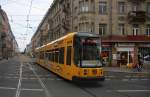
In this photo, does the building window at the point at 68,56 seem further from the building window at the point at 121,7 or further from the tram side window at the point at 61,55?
the building window at the point at 121,7

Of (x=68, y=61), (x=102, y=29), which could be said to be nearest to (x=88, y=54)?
(x=68, y=61)

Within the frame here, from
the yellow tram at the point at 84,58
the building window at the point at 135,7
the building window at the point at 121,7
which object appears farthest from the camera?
the building window at the point at 135,7

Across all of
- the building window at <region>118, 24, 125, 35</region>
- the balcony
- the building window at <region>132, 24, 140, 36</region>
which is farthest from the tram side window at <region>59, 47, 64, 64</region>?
the building window at <region>132, 24, 140, 36</region>

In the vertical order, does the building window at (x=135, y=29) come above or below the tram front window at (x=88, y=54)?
above

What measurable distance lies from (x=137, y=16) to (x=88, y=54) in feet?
107

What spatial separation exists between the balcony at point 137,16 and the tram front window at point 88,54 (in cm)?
3176

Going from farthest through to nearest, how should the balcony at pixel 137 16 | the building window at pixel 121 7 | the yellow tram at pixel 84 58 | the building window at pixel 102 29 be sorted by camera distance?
the building window at pixel 121 7 → the building window at pixel 102 29 → the balcony at pixel 137 16 → the yellow tram at pixel 84 58

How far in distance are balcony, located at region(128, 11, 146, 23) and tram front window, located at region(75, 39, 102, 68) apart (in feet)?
104

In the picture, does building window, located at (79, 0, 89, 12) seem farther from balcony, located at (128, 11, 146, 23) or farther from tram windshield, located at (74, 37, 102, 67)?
tram windshield, located at (74, 37, 102, 67)

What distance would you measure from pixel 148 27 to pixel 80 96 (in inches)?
1535

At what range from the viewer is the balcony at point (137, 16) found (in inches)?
2133

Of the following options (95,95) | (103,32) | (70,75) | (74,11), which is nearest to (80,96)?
(95,95)

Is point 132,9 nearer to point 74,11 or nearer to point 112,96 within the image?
point 74,11

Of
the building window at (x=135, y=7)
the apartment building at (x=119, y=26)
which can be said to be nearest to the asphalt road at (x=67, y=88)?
the apartment building at (x=119, y=26)
